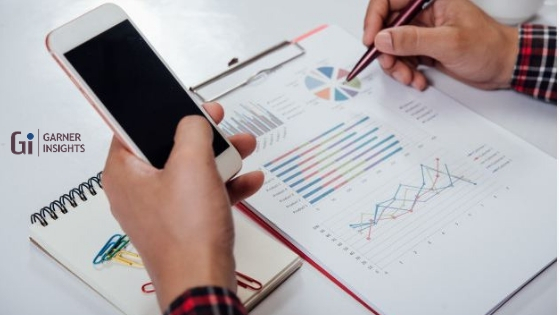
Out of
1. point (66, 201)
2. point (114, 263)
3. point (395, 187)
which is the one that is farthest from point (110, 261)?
point (395, 187)

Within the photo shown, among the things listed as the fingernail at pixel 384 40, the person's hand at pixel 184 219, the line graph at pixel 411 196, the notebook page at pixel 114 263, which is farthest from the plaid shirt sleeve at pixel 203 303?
the fingernail at pixel 384 40

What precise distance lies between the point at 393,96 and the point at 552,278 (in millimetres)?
306

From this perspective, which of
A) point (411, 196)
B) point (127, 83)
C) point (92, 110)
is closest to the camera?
point (127, 83)

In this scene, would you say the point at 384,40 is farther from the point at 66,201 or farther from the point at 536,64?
the point at 66,201

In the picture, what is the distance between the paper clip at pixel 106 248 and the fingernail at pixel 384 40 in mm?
417

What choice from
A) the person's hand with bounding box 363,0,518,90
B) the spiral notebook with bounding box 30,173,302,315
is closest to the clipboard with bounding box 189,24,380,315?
the person's hand with bounding box 363,0,518,90

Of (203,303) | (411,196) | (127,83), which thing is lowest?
(411,196)

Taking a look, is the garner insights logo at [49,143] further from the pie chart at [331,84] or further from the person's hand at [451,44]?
the person's hand at [451,44]

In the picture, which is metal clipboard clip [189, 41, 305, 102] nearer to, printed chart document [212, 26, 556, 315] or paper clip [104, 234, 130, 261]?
printed chart document [212, 26, 556, 315]

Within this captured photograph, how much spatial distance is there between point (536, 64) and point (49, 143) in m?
0.64

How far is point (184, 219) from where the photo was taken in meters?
0.51

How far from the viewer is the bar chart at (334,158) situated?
2.39 ft

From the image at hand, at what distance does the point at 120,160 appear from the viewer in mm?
582

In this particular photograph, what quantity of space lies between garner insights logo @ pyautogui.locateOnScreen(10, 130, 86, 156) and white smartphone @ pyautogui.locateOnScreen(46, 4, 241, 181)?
0.20m
